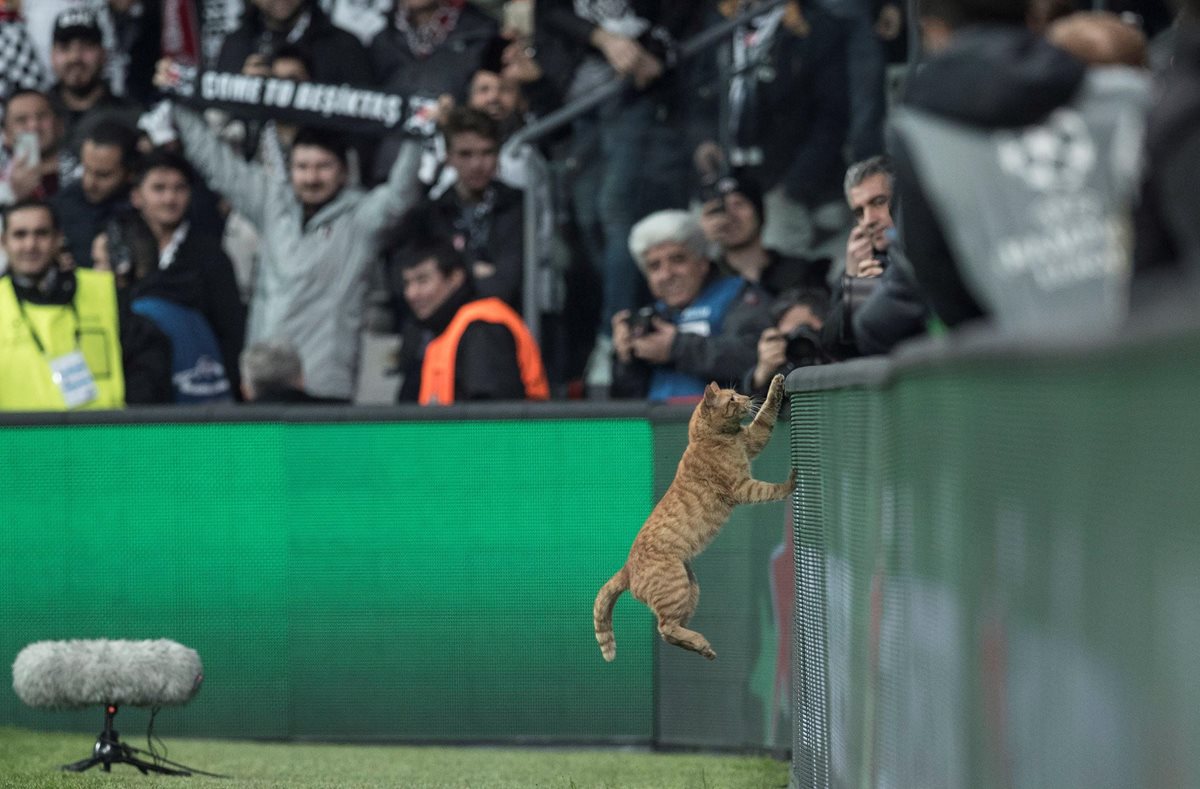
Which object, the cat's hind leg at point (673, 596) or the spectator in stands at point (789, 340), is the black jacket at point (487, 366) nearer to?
the spectator in stands at point (789, 340)

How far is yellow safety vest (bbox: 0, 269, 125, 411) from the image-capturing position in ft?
33.7

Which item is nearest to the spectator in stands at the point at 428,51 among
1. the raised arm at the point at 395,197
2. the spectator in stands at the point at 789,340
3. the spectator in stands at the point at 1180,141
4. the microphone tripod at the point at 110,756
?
the raised arm at the point at 395,197

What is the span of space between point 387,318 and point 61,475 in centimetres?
200

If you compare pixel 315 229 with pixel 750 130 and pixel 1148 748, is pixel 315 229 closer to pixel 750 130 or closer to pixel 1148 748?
pixel 750 130

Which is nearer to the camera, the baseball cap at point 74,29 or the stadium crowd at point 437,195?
the stadium crowd at point 437,195

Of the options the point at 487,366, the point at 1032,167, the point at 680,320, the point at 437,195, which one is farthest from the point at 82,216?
the point at 1032,167

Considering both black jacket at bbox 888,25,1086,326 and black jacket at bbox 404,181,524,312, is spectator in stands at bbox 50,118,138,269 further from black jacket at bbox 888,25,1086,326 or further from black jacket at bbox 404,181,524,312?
black jacket at bbox 888,25,1086,326

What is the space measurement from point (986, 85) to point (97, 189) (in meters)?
8.39

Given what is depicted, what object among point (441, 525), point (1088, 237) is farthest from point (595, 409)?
point (1088, 237)

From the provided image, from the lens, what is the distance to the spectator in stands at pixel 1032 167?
343 centimetres

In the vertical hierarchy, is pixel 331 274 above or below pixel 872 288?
above

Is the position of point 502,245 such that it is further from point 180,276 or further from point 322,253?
point 180,276

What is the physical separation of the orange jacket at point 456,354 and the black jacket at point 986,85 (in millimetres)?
5604

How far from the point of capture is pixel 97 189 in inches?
440
